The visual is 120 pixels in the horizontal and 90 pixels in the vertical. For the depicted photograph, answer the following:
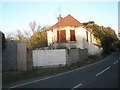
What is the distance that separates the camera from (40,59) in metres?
20.4

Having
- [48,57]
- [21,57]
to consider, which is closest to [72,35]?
[48,57]

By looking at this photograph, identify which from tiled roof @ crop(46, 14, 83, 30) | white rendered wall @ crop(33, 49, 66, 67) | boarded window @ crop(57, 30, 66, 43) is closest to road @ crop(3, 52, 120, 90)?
white rendered wall @ crop(33, 49, 66, 67)

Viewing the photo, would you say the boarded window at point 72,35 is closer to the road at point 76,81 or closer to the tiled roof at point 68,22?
the tiled roof at point 68,22

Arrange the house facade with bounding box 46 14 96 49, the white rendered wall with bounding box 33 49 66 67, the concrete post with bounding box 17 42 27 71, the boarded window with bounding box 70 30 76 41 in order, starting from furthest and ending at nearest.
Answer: the boarded window with bounding box 70 30 76 41 → the house facade with bounding box 46 14 96 49 → the white rendered wall with bounding box 33 49 66 67 → the concrete post with bounding box 17 42 27 71

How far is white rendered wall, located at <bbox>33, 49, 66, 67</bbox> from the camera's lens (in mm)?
20122

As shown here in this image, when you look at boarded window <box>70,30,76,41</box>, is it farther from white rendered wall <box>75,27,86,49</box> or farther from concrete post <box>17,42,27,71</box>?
concrete post <box>17,42,27,71</box>

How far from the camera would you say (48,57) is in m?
21.1

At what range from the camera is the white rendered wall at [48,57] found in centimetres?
2012

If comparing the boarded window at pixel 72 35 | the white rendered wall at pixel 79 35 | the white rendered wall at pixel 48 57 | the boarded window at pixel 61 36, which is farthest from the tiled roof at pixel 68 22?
the white rendered wall at pixel 48 57

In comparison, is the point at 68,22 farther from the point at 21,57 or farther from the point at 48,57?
the point at 21,57

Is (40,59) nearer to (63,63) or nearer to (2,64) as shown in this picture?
(63,63)

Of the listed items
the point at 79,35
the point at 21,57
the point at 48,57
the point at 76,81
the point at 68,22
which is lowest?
the point at 76,81

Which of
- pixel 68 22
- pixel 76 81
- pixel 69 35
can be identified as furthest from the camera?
pixel 68 22

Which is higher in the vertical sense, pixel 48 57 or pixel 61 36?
pixel 61 36
